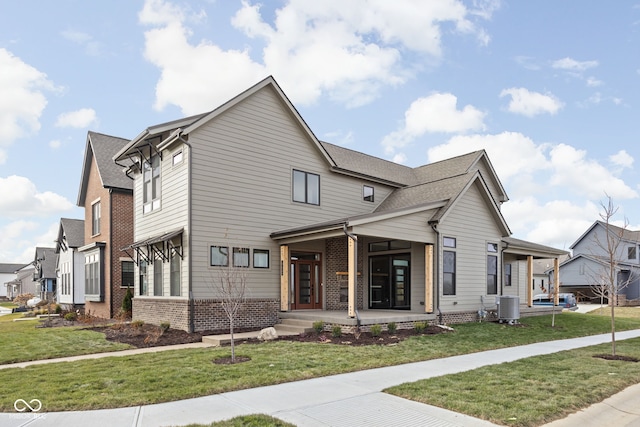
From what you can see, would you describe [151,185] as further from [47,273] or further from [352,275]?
[47,273]

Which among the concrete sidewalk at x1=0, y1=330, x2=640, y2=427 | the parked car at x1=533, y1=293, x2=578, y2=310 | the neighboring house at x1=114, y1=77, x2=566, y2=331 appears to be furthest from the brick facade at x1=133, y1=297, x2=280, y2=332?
the parked car at x1=533, y1=293, x2=578, y2=310

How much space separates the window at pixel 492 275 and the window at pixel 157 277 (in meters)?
12.7

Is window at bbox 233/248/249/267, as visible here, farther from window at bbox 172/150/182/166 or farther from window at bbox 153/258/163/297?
window at bbox 172/150/182/166

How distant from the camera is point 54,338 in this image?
14531 millimetres

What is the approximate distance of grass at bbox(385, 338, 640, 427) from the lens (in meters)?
6.35

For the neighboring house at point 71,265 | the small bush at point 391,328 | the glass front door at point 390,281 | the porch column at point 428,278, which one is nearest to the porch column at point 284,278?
the small bush at point 391,328

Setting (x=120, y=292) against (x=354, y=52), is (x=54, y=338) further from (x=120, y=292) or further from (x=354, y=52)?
(x=354, y=52)

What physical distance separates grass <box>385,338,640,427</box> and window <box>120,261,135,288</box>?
1738 centimetres

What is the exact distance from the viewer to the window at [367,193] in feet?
67.1

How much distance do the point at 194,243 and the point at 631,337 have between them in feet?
47.4

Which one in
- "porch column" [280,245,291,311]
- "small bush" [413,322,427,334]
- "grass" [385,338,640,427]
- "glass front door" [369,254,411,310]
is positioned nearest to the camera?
"grass" [385,338,640,427]

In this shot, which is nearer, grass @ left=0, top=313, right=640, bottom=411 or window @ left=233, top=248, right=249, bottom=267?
grass @ left=0, top=313, right=640, bottom=411

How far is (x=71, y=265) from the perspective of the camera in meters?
26.7

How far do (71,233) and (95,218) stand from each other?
5.26 meters
